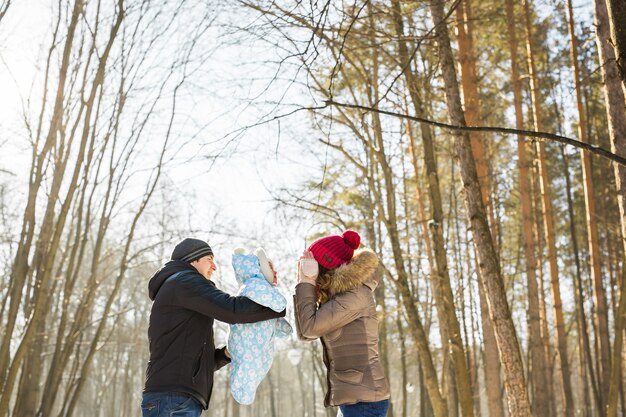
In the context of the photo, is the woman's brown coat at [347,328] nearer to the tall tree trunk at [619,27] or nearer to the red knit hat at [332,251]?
the red knit hat at [332,251]

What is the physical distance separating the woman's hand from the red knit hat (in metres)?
0.04

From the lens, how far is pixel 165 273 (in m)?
3.00

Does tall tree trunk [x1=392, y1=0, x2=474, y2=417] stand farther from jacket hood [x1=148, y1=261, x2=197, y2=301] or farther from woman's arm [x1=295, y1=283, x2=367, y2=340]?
jacket hood [x1=148, y1=261, x2=197, y2=301]

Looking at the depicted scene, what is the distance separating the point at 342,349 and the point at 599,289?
8.64m

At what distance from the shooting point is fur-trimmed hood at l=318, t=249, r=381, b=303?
3.10 metres

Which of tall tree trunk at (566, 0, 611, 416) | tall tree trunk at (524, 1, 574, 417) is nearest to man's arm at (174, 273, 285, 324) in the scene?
tall tree trunk at (566, 0, 611, 416)

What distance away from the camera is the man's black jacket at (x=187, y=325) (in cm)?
278

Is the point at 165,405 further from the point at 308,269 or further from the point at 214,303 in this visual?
the point at 308,269

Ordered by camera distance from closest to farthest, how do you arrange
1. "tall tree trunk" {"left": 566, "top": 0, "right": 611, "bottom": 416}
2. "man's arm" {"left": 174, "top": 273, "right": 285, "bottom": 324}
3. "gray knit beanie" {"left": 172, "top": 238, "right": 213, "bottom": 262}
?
"man's arm" {"left": 174, "top": 273, "right": 285, "bottom": 324} < "gray knit beanie" {"left": 172, "top": 238, "right": 213, "bottom": 262} < "tall tree trunk" {"left": 566, "top": 0, "right": 611, "bottom": 416}

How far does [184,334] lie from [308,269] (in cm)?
67

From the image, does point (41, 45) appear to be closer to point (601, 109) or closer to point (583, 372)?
point (601, 109)

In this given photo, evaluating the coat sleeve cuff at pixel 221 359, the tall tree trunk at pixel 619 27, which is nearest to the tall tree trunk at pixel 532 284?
the coat sleeve cuff at pixel 221 359

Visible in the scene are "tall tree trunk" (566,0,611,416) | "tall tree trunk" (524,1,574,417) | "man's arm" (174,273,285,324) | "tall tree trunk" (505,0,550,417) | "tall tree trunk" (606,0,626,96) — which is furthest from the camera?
"tall tree trunk" (524,1,574,417)

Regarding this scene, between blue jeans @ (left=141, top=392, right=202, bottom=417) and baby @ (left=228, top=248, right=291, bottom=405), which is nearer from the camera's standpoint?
blue jeans @ (left=141, top=392, right=202, bottom=417)
